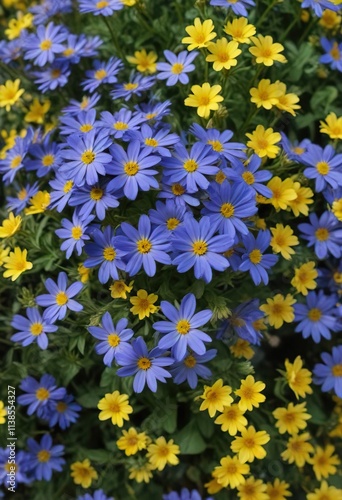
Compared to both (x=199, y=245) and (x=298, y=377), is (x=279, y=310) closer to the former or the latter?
(x=298, y=377)

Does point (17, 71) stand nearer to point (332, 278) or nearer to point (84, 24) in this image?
point (84, 24)

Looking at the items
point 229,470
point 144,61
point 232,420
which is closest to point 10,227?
point 144,61

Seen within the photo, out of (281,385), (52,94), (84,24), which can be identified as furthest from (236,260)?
(84,24)

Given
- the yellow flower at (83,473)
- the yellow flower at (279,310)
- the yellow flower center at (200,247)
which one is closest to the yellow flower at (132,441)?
the yellow flower at (83,473)

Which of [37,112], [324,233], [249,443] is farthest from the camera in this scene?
[37,112]

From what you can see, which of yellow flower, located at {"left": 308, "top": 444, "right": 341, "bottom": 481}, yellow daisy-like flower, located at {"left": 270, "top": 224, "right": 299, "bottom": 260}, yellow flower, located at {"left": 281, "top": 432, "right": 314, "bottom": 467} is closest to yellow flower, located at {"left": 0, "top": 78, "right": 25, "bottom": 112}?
yellow daisy-like flower, located at {"left": 270, "top": 224, "right": 299, "bottom": 260}

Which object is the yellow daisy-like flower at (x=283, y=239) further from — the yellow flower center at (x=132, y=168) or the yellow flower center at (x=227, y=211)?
the yellow flower center at (x=132, y=168)
